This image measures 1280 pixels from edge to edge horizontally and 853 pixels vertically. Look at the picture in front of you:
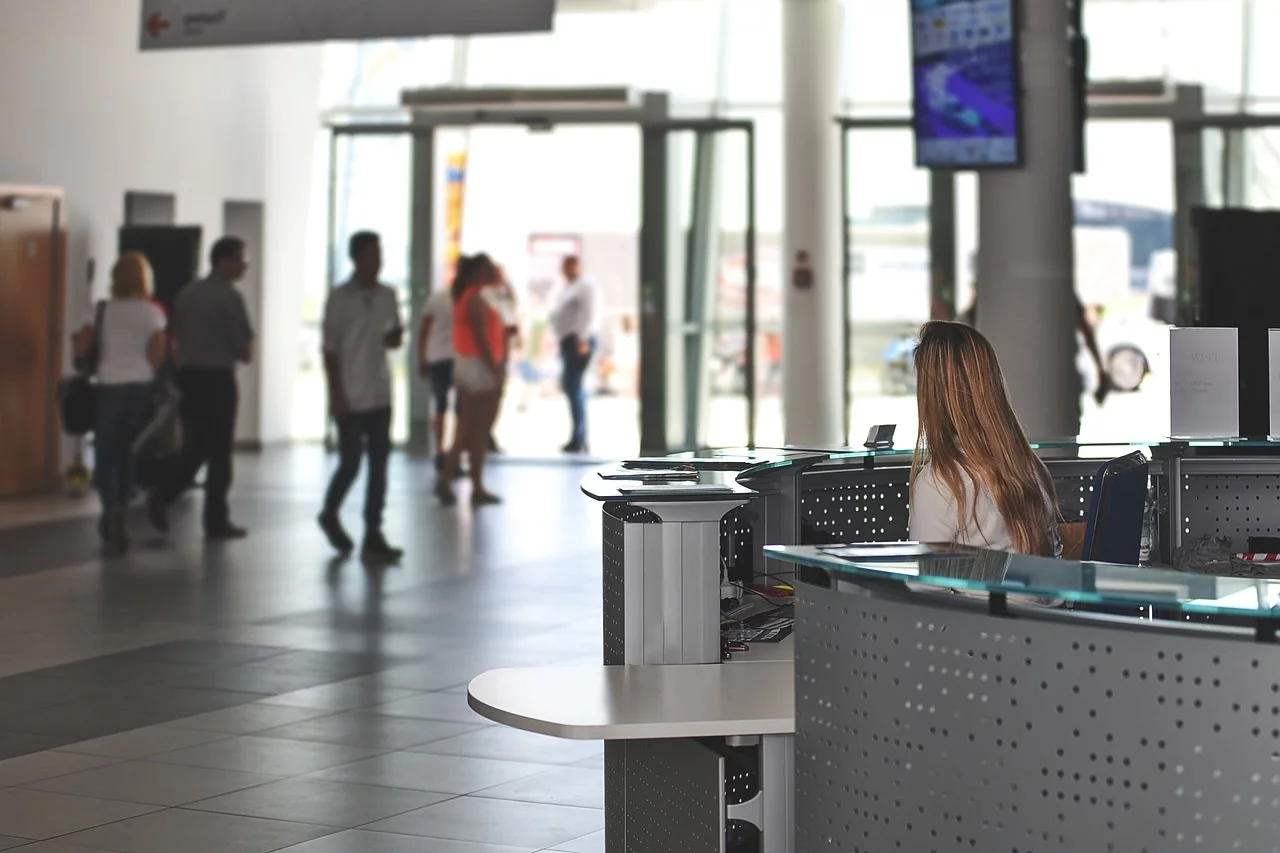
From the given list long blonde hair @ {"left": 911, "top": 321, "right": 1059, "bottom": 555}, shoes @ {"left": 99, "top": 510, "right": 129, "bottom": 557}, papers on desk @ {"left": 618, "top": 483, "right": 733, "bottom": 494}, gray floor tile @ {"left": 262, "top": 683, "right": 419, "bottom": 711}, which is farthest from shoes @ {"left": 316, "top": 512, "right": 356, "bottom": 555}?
long blonde hair @ {"left": 911, "top": 321, "right": 1059, "bottom": 555}

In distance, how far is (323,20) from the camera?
797 cm

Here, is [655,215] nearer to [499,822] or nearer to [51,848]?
[499,822]

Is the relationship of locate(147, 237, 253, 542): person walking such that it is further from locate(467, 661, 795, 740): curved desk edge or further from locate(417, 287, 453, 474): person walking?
locate(467, 661, 795, 740): curved desk edge

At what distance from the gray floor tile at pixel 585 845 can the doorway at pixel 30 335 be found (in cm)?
882

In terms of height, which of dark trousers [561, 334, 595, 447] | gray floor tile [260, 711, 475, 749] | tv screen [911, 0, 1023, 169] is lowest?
gray floor tile [260, 711, 475, 749]

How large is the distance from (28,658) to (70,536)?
3.72m

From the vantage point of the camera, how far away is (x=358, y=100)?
16781mm

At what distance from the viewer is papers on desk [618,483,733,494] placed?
11.5 ft

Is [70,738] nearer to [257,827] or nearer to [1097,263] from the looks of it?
[257,827]

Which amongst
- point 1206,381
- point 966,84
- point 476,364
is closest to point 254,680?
point 1206,381

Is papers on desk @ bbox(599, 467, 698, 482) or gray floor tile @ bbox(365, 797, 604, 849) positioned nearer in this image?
papers on desk @ bbox(599, 467, 698, 482)

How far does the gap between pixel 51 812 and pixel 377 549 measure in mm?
4818

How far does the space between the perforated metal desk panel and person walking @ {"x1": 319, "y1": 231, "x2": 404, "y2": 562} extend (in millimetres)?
6296

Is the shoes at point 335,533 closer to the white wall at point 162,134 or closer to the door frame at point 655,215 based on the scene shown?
the white wall at point 162,134
